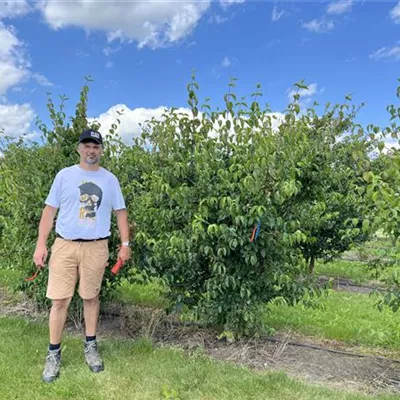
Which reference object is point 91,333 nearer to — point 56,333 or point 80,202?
point 56,333

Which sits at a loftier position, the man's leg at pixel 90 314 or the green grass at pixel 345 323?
the man's leg at pixel 90 314

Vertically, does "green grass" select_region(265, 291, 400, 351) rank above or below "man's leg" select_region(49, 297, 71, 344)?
below

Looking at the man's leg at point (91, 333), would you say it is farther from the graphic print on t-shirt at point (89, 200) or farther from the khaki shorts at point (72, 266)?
the graphic print on t-shirt at point (89, 200)

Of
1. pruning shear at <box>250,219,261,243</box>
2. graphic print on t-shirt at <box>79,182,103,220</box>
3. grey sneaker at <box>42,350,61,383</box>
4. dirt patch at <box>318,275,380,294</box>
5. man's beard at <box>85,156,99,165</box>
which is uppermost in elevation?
man's beard at <box>85,156,99,165</box>

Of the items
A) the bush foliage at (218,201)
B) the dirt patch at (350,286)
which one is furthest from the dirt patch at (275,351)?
the dirt patch at (350,286)

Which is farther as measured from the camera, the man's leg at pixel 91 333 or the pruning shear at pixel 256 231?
the pruning shear at pixel 256 231

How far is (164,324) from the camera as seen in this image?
459 cm

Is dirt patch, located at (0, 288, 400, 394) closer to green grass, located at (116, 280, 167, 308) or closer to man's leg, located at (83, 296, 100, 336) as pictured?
green grass, located at (116, 280, 167, 308)

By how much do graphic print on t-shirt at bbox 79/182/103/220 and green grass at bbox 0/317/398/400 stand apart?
116 centimetres

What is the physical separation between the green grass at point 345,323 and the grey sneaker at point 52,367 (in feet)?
6.45

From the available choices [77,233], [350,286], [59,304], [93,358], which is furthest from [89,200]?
→ [350,286]

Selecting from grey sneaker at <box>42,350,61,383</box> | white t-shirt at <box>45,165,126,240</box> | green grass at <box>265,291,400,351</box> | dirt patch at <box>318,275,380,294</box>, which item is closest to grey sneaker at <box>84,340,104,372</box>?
grey sneaker at <box>42,350,61,383</box>

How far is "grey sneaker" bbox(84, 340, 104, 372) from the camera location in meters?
3.42

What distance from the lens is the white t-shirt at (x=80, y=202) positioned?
3.36 metres
